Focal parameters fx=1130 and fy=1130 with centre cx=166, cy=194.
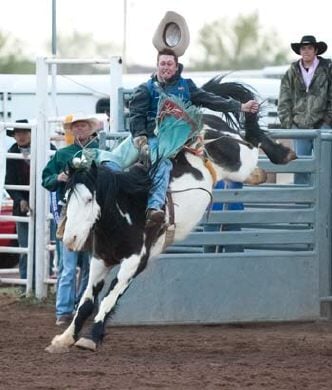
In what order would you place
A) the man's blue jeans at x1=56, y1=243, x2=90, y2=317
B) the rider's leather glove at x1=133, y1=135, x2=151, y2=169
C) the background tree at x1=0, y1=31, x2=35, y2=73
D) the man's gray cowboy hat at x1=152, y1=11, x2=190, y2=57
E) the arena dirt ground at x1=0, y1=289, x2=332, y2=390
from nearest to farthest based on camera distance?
1. the arena dirt ground at x1=0, y1=289, x2=332, y2=390
2. the rider's leather glove at x1=133, y1=135, x2=151, y2=169
3. the man's gray cowboy hat at x1=152, y1=11, x2=190, y2=57
4. the man's blue jeans at x1=56, y1=243, x2=90, y2=317
5. the background tree at x1=0, y1=31, x2=35, y2=73

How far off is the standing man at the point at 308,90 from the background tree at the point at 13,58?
42565 mm

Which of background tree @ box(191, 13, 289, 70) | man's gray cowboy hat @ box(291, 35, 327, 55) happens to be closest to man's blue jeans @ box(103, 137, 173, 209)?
man's gray cowboy hat @ box(291, 35, 327, 55)

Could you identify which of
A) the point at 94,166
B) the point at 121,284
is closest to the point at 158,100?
the point at 94,166

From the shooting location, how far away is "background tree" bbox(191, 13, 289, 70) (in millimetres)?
65812

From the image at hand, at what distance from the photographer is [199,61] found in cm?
6394

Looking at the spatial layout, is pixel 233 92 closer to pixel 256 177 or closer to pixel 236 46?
pixel 256 177

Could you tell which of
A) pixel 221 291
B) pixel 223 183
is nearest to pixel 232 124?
pixel 223 183

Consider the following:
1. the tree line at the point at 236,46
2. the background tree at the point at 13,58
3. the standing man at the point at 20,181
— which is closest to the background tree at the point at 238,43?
the tree line at the point at 236,46

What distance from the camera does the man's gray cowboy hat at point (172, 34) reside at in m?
8.78

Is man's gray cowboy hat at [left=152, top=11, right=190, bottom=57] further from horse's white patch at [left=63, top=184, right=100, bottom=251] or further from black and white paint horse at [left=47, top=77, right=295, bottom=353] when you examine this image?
horse's white patch at [left=63, top=184, right=100, bottom=251]

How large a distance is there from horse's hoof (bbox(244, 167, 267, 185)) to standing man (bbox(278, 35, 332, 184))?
58.0 inches

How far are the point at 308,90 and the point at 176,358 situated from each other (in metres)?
3.74

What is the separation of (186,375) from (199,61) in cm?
5753

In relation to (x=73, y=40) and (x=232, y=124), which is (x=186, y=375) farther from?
(x=73, y=40)
